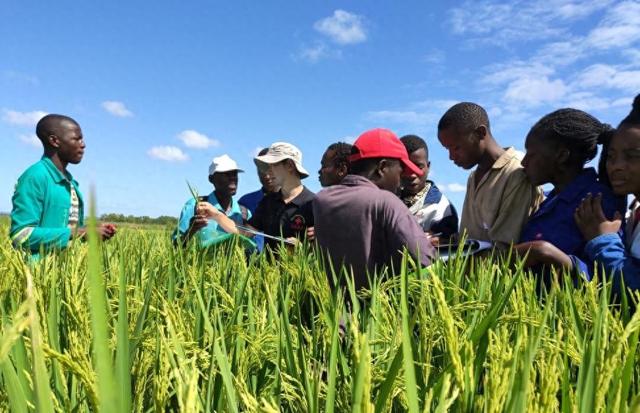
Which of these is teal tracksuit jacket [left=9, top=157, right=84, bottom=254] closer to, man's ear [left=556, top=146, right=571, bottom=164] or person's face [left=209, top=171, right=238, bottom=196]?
person's face [left=209, top=171, right=238, bottom=196]

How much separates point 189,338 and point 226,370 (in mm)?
369

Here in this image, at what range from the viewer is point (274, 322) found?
125 centimetres

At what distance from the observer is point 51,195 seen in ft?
10.5

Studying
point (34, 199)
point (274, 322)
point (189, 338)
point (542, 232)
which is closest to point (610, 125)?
point (542, 232)

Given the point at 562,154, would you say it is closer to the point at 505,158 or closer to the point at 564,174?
the point at 564,174

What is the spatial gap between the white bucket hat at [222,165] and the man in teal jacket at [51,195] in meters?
1.15

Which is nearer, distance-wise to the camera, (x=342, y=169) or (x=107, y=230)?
(x=107, y=230)

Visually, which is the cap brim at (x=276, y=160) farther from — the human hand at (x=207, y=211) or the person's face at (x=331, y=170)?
the human hand at (x=207, y=211)

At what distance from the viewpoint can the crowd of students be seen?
179 cm

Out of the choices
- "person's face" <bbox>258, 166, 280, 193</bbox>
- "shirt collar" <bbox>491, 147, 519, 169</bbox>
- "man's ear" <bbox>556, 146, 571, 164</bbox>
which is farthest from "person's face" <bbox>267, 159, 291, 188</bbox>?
"man's ear" <bbox>556, 146, 571, 164</bbox>

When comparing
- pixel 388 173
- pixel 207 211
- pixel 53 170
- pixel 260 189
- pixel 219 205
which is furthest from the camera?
pixel 260 189

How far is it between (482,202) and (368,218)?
2.24 ft

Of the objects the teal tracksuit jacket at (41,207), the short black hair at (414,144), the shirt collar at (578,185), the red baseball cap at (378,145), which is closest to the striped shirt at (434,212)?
the short black hair at (414,144)

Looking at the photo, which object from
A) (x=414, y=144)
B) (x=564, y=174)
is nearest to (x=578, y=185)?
(x=564, y=174)
